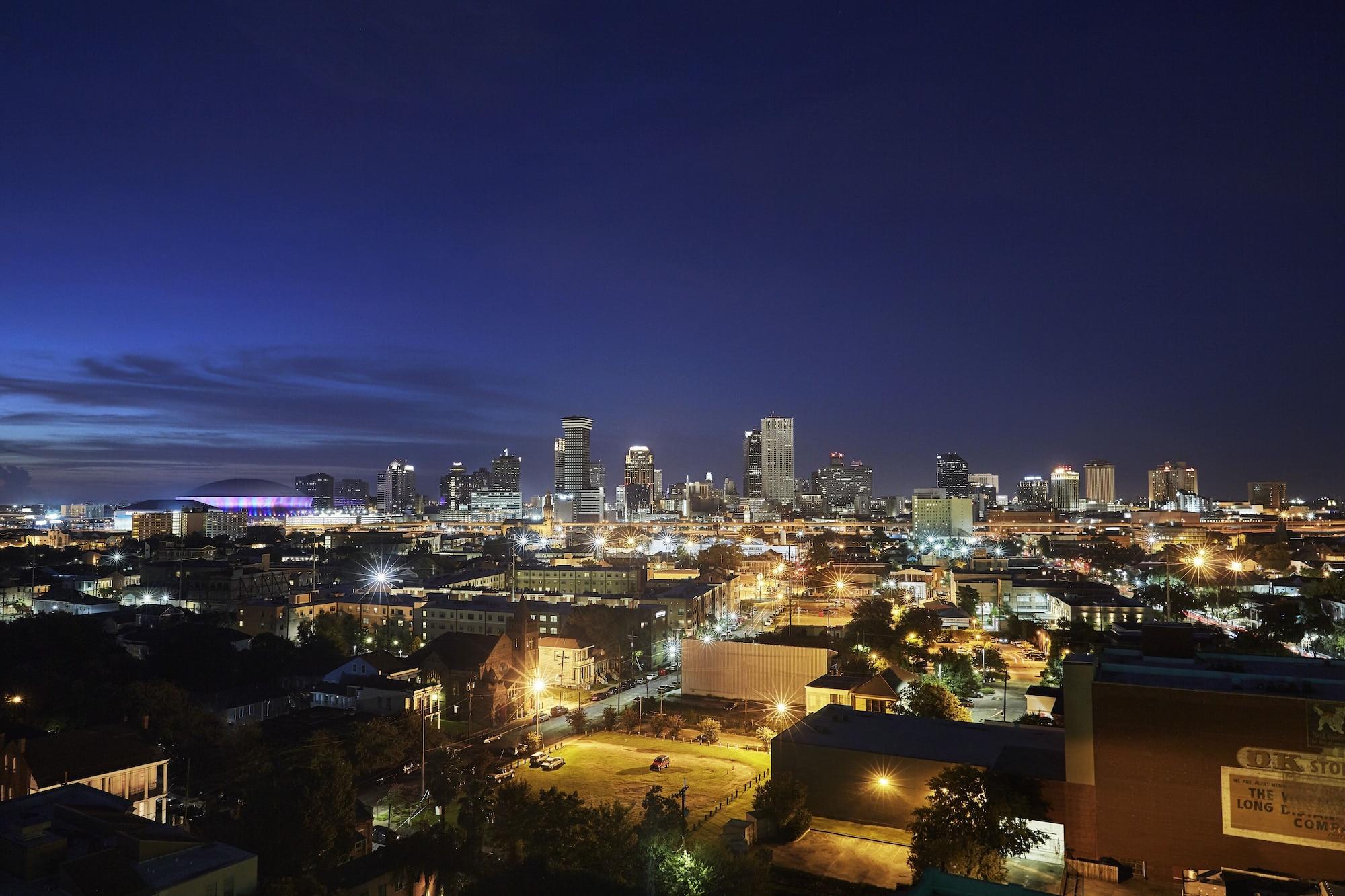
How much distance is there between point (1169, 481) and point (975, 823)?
199136 mm

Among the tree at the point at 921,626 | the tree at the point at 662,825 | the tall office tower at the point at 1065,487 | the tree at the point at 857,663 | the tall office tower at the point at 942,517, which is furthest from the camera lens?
the tall office tower at the point at 1065,487

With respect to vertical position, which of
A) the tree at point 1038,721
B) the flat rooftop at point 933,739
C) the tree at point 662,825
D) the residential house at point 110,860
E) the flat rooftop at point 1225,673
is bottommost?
the tree at point 1038,721

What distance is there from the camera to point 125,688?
19.4 meters

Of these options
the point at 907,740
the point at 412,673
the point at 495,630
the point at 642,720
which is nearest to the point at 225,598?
the point at 495,630

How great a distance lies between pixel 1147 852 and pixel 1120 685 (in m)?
2.41

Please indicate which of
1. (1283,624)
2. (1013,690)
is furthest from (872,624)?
(1283,624)

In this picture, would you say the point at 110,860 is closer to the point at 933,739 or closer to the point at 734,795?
the point at 734,795

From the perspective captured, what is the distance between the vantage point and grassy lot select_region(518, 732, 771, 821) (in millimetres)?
17031

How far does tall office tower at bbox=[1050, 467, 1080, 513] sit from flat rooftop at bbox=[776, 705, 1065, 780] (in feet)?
567

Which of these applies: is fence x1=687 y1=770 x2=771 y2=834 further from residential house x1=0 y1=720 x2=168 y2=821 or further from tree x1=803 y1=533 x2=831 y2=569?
tree x1=803 y1=533 x2=831 y2=569

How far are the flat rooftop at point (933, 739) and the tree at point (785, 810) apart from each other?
1.49m

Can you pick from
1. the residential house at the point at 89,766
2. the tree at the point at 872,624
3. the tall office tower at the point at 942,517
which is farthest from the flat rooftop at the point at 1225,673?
the tall office tower at the point at 942,517

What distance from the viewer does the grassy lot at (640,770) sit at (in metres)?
17.0

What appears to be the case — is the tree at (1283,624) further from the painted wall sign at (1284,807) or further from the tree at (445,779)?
the tree at (445,779)
